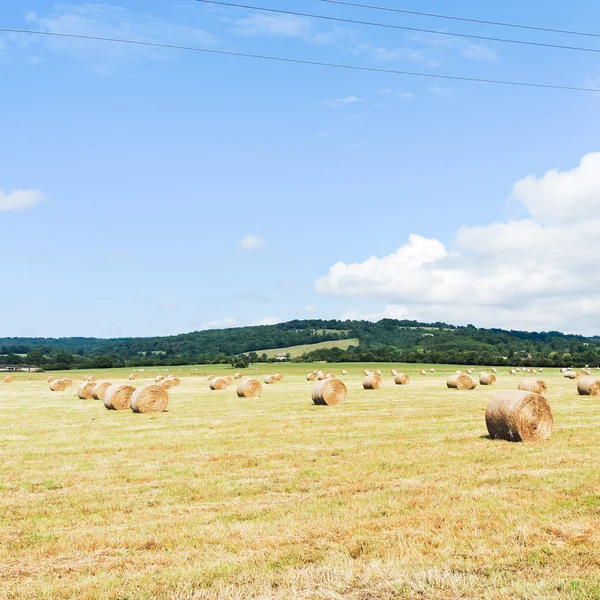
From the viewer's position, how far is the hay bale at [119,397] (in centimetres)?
2858

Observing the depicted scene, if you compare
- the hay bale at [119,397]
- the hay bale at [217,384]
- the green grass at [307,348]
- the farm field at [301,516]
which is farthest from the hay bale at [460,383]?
the green grass at [307,348]

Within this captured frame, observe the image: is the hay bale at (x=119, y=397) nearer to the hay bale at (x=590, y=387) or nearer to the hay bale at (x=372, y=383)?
the hay bale at (x=372, y=383)

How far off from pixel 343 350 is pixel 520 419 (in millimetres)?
107184

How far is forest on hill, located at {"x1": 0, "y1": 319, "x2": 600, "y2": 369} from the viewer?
106 m

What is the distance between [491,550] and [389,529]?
1471mm

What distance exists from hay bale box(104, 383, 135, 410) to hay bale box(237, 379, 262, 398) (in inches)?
326

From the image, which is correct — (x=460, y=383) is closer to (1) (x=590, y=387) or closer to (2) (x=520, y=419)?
(1) (x=590, y=387)

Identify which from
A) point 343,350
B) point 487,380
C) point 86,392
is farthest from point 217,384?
point 343,350

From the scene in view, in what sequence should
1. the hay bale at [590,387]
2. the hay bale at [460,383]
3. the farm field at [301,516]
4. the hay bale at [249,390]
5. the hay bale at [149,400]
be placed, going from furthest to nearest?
the hay bale at [460,383] < the hay bale at [249,390] < the hay bale at [590,387] < the hay bale at [149,400] < the farm field at [301,516]

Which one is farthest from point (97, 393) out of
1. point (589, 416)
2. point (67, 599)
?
point (67, 599)

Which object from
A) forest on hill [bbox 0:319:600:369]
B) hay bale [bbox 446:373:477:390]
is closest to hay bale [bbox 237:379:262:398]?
hay bale [bbox 446:373:477:390]

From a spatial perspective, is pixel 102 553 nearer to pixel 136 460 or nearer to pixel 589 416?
pixel 136 460

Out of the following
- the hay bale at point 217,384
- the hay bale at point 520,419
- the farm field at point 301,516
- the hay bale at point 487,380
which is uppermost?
the hay bale at point 520,419

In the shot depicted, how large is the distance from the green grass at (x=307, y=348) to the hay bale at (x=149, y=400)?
343 ft
